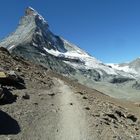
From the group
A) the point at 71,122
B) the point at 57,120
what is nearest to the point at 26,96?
the point at 57,120

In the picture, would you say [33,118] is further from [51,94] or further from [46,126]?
[51,94]

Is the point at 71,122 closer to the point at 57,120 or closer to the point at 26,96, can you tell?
the point at 57,120

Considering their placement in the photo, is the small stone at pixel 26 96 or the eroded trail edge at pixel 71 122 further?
the small stone at pixel 26 96

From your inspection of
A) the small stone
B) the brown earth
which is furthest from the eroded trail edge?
the small stone

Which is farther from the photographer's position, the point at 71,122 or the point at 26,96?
the point at 26,96

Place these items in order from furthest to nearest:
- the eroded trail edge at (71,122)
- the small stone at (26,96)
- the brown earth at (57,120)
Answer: the small stone at (26,96) → the eroded trail edge at (71,122) → the brown earth at (57,120)

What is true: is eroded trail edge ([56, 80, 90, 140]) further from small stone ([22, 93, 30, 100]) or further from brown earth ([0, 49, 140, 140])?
small stone ([22, 93, 30, 100])

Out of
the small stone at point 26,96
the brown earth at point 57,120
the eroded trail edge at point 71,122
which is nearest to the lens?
the brown earth at point 57,120

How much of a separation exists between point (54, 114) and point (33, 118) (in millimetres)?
2907

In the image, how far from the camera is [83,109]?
106ft

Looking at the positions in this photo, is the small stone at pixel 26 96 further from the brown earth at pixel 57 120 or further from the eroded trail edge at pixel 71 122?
the eroded trail edge at pixel 71 122

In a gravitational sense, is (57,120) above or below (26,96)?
below

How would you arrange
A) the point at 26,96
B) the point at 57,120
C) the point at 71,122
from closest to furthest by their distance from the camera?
1. the point at 57,120
2. the point at 71,122
3. the point at 26,96

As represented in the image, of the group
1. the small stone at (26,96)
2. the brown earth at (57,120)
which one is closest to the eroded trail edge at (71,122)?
the brown earth at (57,120)
